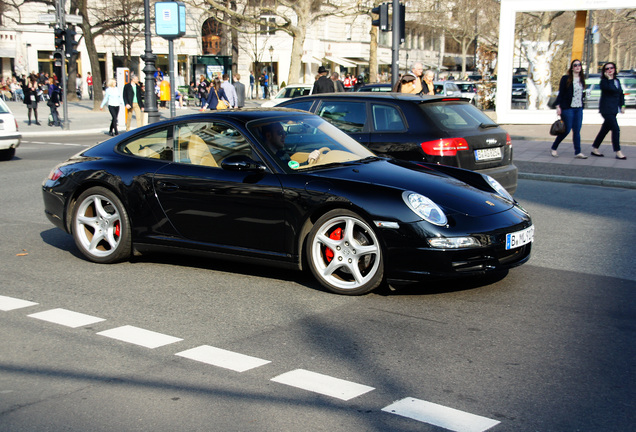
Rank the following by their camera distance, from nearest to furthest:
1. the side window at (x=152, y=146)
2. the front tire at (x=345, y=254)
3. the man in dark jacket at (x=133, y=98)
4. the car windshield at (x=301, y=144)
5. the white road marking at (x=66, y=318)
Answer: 1. the white road marking at (x=66, y=318)
2. the front tire at (x=345, y=254)
3. the car windshield at (x=301, y=144)
4. the side window at (x=152, y=146)
5. the man in dark jacket at (x=133, y=98)

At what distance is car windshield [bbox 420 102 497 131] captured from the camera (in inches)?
354

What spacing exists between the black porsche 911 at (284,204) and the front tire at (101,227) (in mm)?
12

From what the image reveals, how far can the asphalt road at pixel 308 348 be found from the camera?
3.70 metres

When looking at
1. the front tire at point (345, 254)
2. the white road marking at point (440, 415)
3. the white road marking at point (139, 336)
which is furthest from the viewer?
the front tire at point (345, 254)

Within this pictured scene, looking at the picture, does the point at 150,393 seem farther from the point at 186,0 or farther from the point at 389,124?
the point at 186,0

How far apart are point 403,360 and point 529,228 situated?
2.12 m

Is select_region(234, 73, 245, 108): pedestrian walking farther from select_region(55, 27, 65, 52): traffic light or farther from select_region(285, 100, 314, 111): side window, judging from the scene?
select_region(285, 100, 314, 111): side window

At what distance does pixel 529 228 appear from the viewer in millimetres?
6051

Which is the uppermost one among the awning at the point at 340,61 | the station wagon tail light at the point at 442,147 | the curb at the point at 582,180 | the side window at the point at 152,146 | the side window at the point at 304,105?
the awning at the point at 340,61

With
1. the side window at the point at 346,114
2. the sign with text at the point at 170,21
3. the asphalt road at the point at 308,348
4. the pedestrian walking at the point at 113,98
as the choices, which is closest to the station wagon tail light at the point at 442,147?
the side window at the point at 346,114

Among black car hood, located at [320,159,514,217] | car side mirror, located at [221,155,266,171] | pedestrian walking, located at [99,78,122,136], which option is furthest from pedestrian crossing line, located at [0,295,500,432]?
pedestrian walking, located at [99,78,122,136]

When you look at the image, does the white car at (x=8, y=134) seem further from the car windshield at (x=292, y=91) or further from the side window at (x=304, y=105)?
the car windshield at (x=292, y=91)

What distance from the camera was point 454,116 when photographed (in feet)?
30.2

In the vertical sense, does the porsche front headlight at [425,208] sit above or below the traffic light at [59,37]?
below
